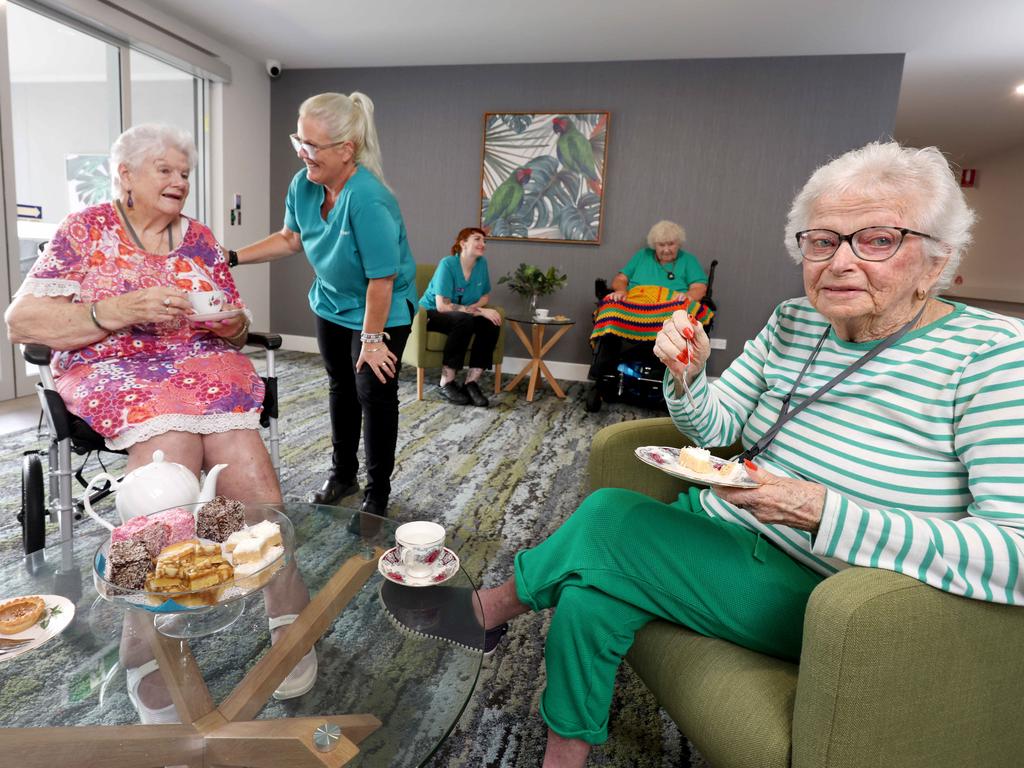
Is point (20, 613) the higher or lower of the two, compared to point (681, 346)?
lower

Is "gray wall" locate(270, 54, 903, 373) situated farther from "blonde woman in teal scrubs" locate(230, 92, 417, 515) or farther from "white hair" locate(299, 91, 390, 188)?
"white hair" locate(299, 91, 390, 188)

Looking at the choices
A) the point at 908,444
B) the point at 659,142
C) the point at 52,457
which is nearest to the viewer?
the point at 908,444

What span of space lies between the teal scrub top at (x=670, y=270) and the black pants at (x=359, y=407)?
2.63 m

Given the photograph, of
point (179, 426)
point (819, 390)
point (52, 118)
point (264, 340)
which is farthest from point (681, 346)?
point (52, 118)

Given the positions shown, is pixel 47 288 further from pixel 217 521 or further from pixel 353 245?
pixel 217 521

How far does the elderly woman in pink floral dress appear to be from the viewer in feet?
4.80

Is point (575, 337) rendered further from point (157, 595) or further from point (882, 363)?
point (157, 595)

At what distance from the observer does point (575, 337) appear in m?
5.05

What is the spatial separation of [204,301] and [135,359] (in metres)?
0.26

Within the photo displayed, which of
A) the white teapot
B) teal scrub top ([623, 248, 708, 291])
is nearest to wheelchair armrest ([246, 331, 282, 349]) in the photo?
the white teapot

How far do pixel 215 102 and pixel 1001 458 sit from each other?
17.9ft

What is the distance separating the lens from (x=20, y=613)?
84 centimetres

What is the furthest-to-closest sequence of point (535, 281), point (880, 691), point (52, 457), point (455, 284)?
point (535, 281) → point (455, 284) → point (52, 457) → point (880, 691)

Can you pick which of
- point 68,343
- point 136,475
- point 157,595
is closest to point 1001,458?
point 157,595
